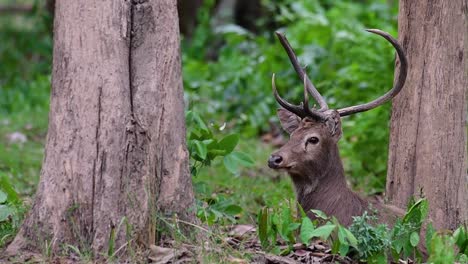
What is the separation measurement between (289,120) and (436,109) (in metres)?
1.10

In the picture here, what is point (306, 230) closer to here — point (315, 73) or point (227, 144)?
point (227, 144)

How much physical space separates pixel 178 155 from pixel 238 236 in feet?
3.05

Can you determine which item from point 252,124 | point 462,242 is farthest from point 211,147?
point 252,124

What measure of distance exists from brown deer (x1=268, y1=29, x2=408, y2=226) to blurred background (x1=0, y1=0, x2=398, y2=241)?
14.7 inches

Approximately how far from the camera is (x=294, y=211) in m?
6.98

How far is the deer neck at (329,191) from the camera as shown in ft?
22.7

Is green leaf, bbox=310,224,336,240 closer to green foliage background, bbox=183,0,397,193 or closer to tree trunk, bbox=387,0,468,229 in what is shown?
tree trunk, bbox=387,0,468,229

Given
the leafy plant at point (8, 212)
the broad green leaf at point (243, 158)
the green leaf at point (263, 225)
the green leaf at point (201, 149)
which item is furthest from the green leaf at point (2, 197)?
the broad green leaf at point (243, 158)

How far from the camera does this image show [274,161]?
6.75 metres

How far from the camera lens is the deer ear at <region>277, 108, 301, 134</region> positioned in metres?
7.18

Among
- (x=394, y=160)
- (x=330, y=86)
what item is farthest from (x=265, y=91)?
(x=394, y=160)

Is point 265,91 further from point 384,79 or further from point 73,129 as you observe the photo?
point 73,129

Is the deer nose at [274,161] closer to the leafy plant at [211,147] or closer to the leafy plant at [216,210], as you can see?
the leafy plant at [211,147]

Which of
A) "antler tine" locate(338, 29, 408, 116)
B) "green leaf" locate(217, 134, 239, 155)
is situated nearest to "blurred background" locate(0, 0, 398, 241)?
"green leaf" locate(217, 134, 239, 155)
